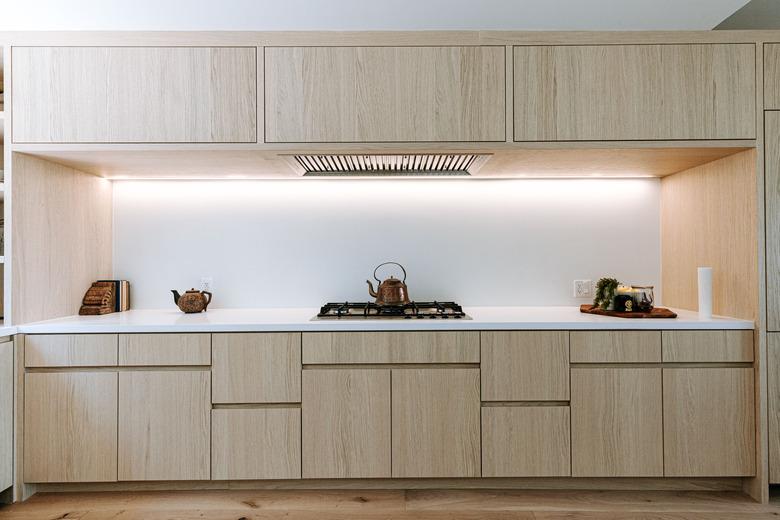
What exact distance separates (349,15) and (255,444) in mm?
2300

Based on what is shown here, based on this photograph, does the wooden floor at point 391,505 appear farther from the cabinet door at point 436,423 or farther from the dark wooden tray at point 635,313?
the dark wooden tray at point 635,313

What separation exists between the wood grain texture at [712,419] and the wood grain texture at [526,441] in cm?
48

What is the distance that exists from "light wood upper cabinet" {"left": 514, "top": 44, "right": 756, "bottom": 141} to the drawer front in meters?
1.75

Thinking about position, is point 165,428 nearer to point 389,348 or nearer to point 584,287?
point 389,348

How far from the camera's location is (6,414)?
2152 mm

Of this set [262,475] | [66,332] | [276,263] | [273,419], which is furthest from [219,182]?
Result: [262,475]

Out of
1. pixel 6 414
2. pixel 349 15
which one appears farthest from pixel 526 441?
pixel 349 15

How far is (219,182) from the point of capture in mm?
2959

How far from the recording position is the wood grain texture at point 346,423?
7.38 feet

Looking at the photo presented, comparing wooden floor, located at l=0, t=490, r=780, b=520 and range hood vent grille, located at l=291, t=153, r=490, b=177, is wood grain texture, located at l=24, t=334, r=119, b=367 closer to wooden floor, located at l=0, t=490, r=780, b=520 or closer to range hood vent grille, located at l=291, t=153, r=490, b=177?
wooden floor, located at l=0, t=490, r=780, b=520

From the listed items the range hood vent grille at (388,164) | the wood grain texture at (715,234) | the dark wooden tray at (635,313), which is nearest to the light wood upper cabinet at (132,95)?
the range hood vent grille at (388,164)

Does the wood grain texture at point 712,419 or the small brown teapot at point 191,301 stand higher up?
the small brown teapot at point 191,301

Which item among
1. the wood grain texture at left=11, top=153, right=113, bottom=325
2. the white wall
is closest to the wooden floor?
the wood grain texture at left=11, top=153, right=113, bottom=325

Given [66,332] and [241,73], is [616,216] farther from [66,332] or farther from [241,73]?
[66,332]
